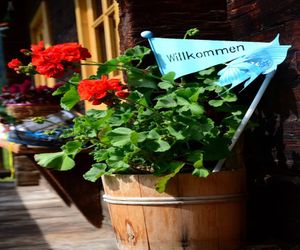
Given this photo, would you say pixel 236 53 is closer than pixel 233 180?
No

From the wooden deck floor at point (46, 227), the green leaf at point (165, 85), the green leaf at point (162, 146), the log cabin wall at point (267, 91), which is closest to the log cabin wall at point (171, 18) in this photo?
the log cabin wall at point (267, 91)

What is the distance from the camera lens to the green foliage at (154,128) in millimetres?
2096

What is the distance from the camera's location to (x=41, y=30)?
274 inches

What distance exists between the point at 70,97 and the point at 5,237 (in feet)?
3.58

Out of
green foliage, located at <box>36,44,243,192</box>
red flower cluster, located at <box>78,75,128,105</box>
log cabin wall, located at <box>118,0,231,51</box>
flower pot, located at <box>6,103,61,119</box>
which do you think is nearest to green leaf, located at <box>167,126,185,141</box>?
green foliage, located at <box>36,44,243,192</box>

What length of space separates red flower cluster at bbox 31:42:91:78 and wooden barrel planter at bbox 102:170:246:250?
1.42 ft

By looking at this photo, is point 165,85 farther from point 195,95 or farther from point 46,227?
point 46,227

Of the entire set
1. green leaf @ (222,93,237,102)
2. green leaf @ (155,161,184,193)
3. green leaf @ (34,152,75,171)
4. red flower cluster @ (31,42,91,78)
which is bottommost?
green leaf @ (155,161,184,193)

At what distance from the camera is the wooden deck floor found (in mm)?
2838

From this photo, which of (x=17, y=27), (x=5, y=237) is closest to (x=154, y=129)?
(x=5, y=237)

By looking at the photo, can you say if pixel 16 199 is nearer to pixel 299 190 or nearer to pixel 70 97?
pixel 70 97

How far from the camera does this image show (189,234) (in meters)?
2.12

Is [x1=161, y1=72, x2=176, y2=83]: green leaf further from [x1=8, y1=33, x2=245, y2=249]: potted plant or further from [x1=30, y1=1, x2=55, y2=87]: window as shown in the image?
[x1=30, y1=1, x2=55, y2=87]: window

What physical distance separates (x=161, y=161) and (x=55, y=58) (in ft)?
1.72
